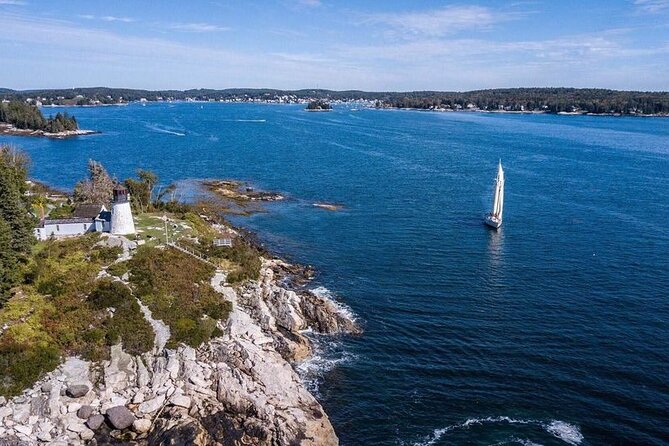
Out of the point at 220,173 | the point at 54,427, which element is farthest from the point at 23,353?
the point at 220,173

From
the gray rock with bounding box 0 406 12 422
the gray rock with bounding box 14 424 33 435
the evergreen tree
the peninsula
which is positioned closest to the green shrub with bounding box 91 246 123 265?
the peninsula

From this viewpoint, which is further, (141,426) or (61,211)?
(61,211)

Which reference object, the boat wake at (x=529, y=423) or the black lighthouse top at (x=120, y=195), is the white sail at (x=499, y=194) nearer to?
the boat wake at (x=529, y=423)

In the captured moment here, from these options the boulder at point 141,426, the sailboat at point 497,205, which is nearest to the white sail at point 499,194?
the sailboat at point 497,205

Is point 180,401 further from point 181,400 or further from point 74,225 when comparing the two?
point 74,225

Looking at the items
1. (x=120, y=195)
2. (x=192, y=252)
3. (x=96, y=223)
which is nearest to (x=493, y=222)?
(x=192, y=252)

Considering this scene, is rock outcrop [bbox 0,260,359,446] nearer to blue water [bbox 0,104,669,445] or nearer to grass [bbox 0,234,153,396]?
grass [bbox 0,234,153,396]
